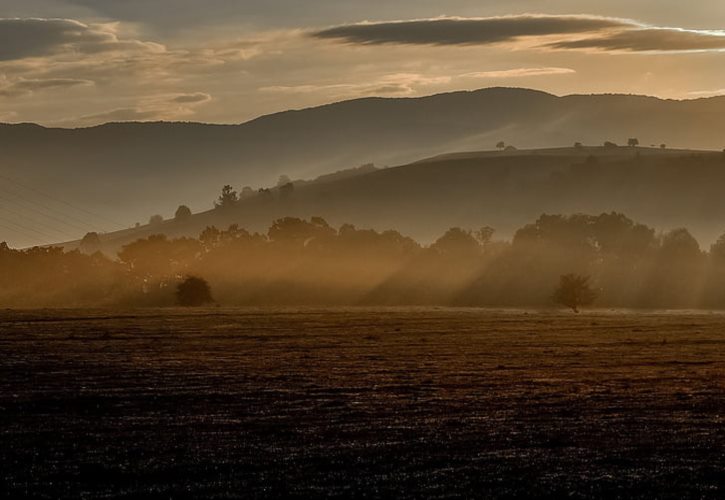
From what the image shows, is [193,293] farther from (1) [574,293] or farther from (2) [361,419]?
(2) [361,419]

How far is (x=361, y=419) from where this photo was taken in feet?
155

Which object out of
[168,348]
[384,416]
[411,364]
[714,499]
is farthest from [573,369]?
[714,499]

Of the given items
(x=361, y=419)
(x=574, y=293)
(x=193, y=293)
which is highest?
(x=193, y=293)

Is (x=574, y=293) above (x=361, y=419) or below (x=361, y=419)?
below

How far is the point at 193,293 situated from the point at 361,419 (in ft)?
421

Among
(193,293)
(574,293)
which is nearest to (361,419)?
(574,293)

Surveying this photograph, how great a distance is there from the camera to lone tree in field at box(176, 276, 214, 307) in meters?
173

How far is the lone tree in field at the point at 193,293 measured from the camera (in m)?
173

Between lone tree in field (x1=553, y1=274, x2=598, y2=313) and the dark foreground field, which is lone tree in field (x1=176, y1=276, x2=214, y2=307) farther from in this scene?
the dark foreground field

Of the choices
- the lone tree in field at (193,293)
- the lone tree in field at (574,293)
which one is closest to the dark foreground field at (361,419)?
the lone tree in field at (574,293)

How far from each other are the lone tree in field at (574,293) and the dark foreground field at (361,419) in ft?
231

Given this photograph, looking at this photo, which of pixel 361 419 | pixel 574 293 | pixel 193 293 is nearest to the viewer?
pixel 361 419

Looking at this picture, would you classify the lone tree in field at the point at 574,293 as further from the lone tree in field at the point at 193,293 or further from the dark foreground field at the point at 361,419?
the dark foreground field at the point at 361,419

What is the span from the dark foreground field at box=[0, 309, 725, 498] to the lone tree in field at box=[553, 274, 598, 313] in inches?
2769
